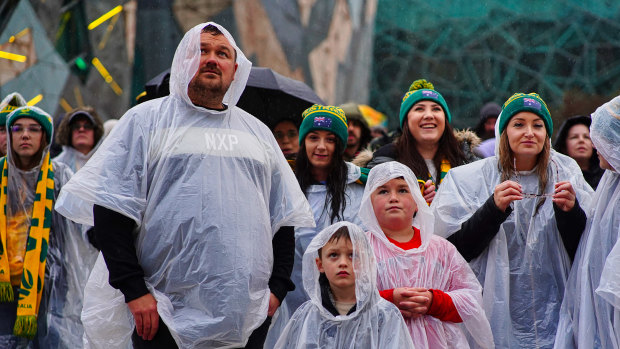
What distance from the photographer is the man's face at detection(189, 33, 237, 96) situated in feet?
12.0

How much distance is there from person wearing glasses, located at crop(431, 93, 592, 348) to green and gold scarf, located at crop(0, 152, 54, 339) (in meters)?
2.47

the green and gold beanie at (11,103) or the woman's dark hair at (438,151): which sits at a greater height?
the green and gold beanie at (11,103)

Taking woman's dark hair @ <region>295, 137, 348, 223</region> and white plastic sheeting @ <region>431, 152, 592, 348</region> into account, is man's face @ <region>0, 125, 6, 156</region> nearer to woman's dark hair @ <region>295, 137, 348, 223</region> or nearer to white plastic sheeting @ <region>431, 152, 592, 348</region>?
woman's dark hair @ <region>295, 137, 348, 223</region>

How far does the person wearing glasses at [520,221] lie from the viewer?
14.3ft

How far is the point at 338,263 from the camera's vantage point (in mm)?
3988

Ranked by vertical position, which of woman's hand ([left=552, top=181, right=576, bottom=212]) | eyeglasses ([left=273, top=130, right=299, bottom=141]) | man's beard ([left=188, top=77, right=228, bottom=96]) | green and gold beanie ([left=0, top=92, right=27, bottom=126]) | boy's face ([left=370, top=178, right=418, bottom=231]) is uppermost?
green and gold beanie ([left=0, top=92, right=27, bottom=126])

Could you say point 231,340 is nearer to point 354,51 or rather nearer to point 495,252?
point 495,252

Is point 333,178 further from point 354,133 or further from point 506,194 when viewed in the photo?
point 354,133

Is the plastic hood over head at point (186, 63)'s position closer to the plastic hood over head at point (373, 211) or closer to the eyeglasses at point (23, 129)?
the plastic hood over head at point (373, 211)

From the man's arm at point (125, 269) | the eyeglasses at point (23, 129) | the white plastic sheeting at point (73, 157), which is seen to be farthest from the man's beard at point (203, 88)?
the white plastic sheeting at point (73, 157)

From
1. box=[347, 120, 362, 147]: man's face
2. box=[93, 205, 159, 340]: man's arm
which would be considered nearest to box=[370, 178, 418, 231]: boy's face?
box=[93, 205, 159, 340]: man's arm

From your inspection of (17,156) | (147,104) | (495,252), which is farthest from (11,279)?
(495,252)

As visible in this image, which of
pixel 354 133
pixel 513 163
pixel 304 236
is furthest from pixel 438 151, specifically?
pixel 354 133

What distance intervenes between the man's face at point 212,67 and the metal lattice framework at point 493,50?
64.0 ft
